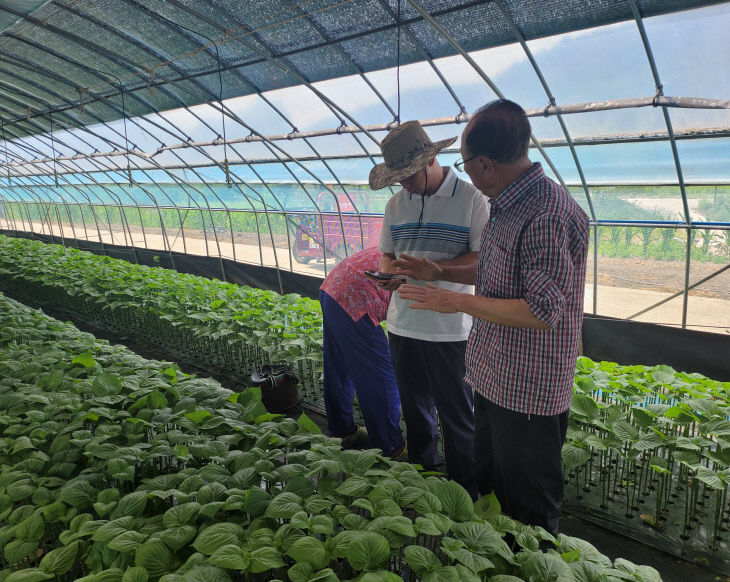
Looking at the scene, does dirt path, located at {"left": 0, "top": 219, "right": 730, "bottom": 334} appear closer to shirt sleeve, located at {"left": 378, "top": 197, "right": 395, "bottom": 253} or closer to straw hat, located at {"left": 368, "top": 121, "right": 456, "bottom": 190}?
shirt sleeve, located at {"left": 378, "top": 197, "right": 395, "bottom": 253}

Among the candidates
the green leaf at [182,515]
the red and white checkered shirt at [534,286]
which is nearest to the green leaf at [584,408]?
the red and white checkered shirt at [534,286]

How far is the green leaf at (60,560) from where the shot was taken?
1.59 meters

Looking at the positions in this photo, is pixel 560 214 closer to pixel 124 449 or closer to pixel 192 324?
pixel 124 449

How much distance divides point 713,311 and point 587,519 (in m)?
13.9

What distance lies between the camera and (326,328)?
339cm

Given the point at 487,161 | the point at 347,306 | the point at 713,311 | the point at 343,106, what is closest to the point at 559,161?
the point at 343,106

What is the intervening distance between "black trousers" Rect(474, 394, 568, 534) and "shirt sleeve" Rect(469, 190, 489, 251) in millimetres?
872

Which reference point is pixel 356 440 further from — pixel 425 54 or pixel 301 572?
pixel 425 54

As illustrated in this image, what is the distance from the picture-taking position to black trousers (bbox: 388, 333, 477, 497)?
2.57 m

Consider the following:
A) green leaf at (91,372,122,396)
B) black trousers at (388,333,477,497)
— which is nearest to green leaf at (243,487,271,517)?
black trousers at (388,333,477,497)

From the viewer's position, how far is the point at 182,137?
9.89 metres

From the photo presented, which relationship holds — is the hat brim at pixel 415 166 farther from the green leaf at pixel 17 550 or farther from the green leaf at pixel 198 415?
the green leaf at pixel 17 550

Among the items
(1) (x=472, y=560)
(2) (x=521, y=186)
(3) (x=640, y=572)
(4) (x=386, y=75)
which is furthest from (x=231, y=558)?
(4) (x=386, y=75)

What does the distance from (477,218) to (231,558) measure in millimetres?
1880
